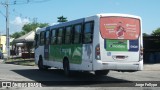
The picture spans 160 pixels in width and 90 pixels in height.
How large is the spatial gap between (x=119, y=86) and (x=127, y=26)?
109 inches

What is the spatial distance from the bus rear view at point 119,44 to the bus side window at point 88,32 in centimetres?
55

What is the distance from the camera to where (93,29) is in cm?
1631

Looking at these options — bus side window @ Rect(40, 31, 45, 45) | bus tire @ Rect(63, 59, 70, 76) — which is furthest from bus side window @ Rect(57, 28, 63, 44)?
bus side window @ Rect(40, 31, 45, 45)

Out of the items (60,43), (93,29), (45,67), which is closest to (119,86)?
(93,29)

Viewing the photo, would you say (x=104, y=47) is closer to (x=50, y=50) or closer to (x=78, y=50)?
(x=78, y=50)

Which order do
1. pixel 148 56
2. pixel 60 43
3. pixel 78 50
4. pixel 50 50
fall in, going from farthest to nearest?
pixel 148 56 < pixel 50 50 < pixel 60 43 < pixel 78 50

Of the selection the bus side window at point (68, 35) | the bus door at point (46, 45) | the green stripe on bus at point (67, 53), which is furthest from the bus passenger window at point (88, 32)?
the bus door at point (46, 45)

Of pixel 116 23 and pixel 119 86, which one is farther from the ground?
pixel 116 23

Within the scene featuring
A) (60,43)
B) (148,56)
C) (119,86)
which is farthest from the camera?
(148,56)

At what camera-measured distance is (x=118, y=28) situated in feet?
53.4

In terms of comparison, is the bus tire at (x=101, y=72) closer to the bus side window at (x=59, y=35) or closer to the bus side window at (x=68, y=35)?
the bus side window at (x=68, y=35)

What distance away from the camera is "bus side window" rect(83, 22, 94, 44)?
1645 cm

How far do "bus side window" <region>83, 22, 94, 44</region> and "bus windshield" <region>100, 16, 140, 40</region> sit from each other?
0.57m

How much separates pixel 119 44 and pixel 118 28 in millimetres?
685
